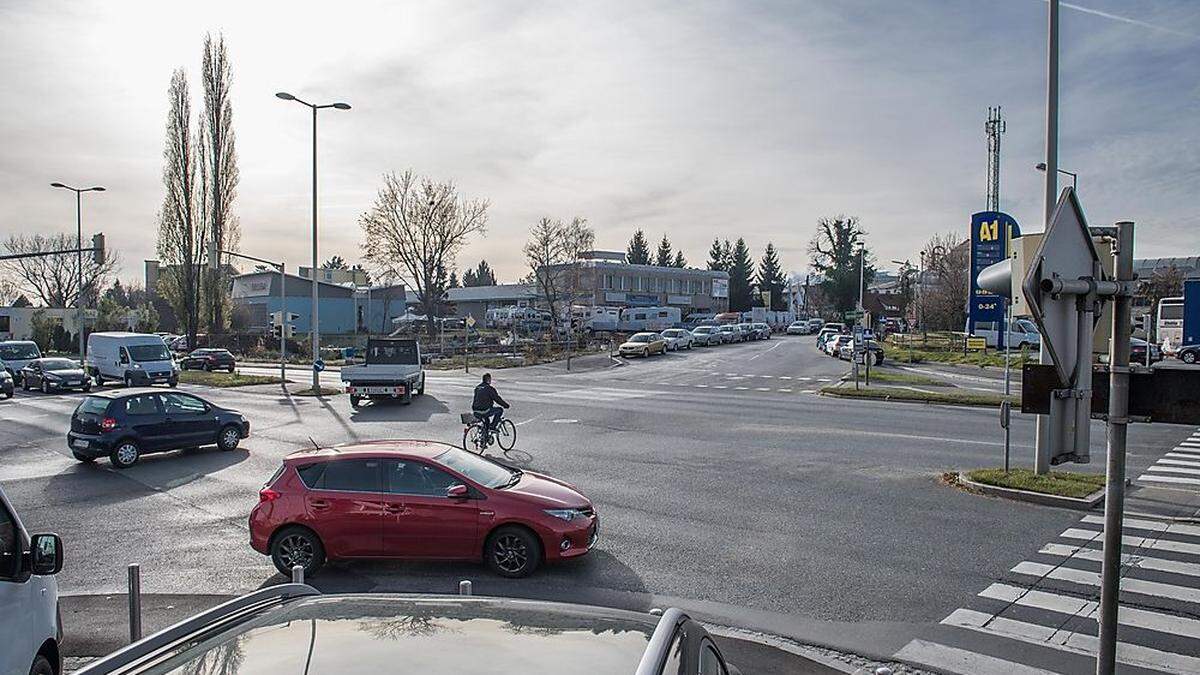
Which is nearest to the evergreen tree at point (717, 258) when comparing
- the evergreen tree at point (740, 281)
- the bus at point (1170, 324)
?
the evergreen tree at point (740, 281)

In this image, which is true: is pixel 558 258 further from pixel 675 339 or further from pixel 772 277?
pixel 772 277

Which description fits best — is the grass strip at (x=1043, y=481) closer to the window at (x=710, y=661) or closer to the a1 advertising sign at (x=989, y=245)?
the a1 advertising sign at (x=989, y=245)

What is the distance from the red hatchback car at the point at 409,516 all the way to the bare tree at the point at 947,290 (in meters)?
49.2

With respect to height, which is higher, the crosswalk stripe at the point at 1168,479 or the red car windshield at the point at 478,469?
the red car windshield at the point at 478,469

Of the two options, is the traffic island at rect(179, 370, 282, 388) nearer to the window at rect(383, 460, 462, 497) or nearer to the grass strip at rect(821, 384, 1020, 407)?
the grass strip at rect(821, 384, 1020, 407)

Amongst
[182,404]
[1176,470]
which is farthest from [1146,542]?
[182,404]

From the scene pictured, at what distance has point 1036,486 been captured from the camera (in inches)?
523

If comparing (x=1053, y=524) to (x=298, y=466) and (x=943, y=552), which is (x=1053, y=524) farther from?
(x=298, y=466)

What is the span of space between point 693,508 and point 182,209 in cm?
5468

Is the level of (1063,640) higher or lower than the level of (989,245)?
lower

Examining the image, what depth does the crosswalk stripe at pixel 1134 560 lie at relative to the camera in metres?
9.38

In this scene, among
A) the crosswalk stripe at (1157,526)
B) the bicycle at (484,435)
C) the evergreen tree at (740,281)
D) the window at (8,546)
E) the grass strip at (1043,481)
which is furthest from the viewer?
the evergreen tree at (740,281)

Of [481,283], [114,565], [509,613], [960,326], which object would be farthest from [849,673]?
[481,283]

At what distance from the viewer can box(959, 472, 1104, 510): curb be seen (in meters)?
12.6
